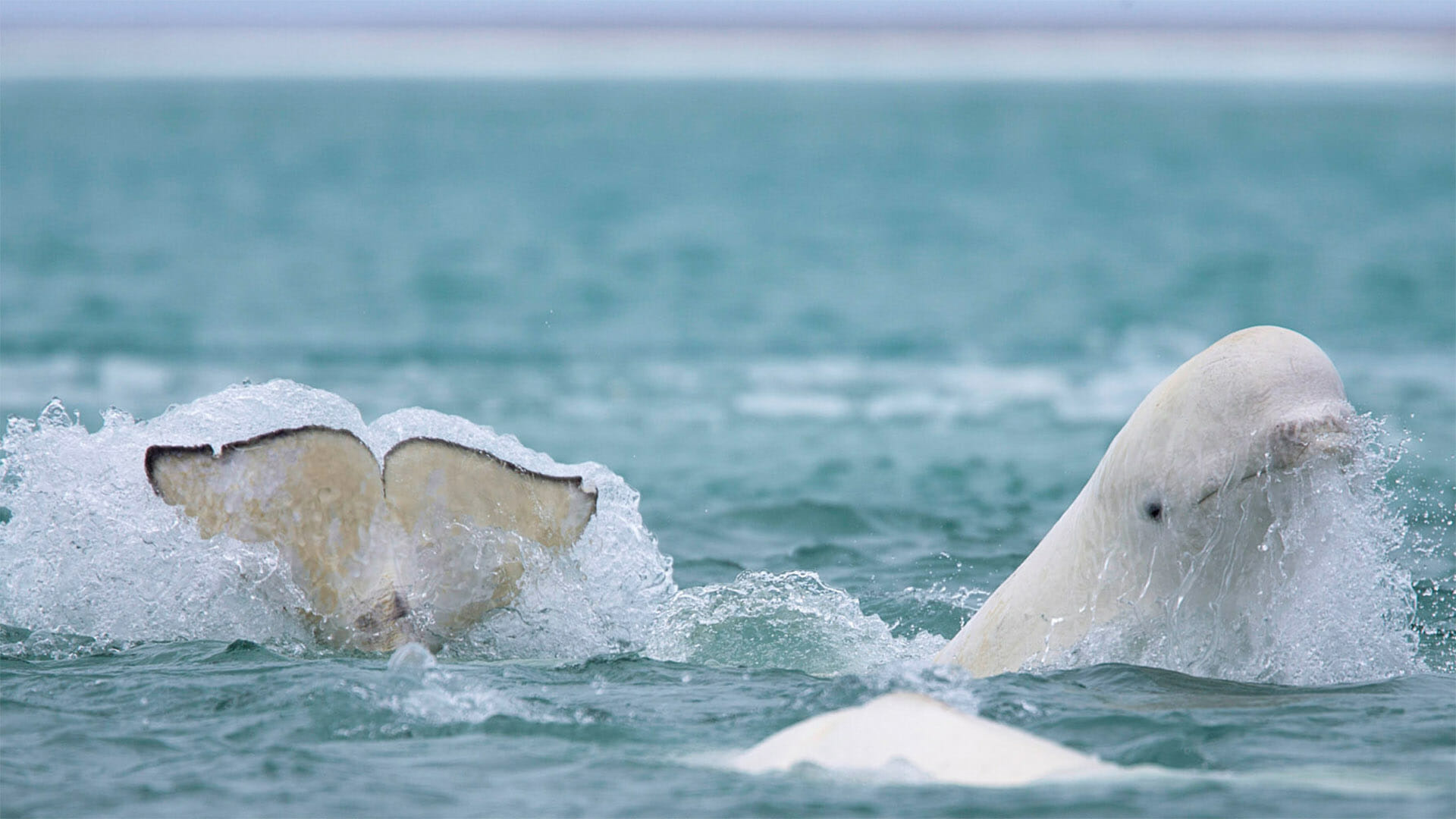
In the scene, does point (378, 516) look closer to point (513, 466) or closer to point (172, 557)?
point (513, 466)

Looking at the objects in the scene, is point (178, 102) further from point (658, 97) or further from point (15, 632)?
point (15, 632)

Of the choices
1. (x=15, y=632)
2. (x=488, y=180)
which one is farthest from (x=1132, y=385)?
(x=488, y=180)

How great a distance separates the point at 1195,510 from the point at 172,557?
3.51 metres

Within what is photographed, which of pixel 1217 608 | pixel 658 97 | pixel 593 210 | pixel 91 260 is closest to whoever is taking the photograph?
pixel 1217 608

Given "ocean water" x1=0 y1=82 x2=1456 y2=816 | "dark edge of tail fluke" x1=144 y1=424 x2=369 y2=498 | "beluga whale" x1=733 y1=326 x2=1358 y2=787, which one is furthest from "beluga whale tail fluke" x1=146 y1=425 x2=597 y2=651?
"beluga whale" x1=733 y1=326 x2=1358 y2=787

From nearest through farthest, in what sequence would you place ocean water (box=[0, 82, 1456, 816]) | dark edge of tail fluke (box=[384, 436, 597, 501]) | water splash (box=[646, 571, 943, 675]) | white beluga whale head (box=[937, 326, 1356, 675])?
ocean water (box=[0, 82, 1456, 816]) → white beluga whale head (box=[937, 326, 1356, 675]) → dark edge of tail fluke (box=[384, 436, 597, 501]) → water splash (box=[646, 571, 943, 675])

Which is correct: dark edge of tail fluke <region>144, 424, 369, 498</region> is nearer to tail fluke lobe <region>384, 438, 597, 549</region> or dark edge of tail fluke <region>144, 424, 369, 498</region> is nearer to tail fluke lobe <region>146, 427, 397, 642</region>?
tail fluke lobe <region>146, 427, 397, 642</region>

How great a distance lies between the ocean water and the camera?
14.7ft

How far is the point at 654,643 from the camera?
6.11 m

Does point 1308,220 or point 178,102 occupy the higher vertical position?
point 178,102

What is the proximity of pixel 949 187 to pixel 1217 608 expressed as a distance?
49145mm

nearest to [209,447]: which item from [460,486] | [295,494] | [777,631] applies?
[295,494]

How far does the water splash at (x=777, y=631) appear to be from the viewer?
6023mm

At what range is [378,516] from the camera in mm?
5328
